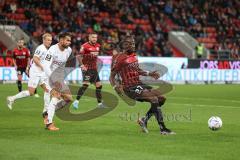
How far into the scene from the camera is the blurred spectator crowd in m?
40.2

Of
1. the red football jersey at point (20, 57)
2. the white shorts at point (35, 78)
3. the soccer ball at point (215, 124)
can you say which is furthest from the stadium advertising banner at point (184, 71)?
the soccer ball at point (215, 124)

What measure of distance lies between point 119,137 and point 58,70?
3018 millimetres

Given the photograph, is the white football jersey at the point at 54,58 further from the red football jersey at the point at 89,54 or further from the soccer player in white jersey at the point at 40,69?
the red football jersey at the point at 89,54

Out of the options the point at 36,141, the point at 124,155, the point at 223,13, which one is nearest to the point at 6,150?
the point at 36,141

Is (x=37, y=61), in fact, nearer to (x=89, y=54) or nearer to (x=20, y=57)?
Answer: (x=89, y=54)

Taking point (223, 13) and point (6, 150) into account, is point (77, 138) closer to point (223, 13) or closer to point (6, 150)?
point (6, 150)

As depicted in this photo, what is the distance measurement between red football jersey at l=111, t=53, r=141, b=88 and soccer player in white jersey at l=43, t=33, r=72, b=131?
1496 millimetres

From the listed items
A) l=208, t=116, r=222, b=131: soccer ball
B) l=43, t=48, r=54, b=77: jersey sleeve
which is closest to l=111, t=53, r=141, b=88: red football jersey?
l=43, t=48, r=54, b=77: jersey sleeve

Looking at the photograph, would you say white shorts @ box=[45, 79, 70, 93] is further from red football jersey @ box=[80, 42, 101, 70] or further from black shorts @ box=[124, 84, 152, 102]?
red football jersey @ box=[80, 42, 101, 70]

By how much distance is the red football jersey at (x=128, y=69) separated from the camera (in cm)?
1408

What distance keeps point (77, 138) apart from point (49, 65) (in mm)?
2845

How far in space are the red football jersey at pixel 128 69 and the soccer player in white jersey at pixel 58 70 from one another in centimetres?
150

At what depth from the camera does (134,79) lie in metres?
14.1

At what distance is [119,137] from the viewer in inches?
515
